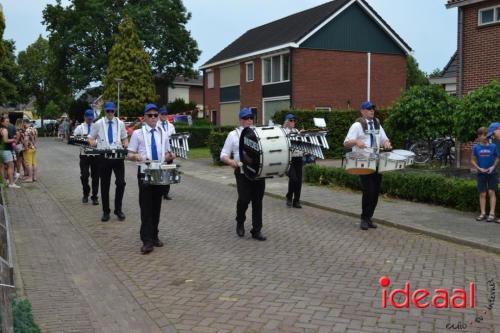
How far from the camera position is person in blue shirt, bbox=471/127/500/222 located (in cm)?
934

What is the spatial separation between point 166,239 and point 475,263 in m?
4.33

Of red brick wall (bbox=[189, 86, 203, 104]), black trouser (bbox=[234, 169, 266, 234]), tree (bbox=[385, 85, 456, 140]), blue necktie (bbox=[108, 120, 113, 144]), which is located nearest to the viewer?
black trouser (bbox=[234, 169, 266, 234])

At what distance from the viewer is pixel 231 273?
262 inches

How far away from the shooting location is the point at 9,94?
42094 millimetres

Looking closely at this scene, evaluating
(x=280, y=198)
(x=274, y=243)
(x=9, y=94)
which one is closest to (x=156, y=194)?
(x=274, y=243)

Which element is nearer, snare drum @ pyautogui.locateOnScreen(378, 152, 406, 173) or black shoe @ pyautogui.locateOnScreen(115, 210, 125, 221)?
snare drum @ pyautogui.locateOnScreen(378, 152, 406, 173)

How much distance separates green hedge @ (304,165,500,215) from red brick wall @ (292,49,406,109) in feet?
62.6

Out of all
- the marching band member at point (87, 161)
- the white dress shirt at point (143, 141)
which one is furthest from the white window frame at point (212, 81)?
the white dress shirt at point (143, 141)

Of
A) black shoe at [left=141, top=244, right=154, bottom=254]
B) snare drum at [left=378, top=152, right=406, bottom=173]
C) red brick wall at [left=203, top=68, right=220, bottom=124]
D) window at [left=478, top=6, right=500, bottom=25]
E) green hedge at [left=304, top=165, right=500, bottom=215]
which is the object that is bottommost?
black shoe at [left=141, top=244, right=154, bottom=254]

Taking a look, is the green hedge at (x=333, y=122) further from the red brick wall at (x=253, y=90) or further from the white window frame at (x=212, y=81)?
the white window frame at (x=212, y=81)

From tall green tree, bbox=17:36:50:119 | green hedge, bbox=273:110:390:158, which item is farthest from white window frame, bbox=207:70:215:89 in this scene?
tall green tree, bbox=17:36:50:119

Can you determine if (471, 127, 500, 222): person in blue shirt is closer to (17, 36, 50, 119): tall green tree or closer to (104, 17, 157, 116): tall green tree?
(104, 17, 157, 116): tall green tree

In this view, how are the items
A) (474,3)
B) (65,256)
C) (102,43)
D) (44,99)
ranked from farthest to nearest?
(44,99) → (102,43) → (474,3) → (65,256)

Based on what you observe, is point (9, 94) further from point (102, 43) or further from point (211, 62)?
point (211, 62)
